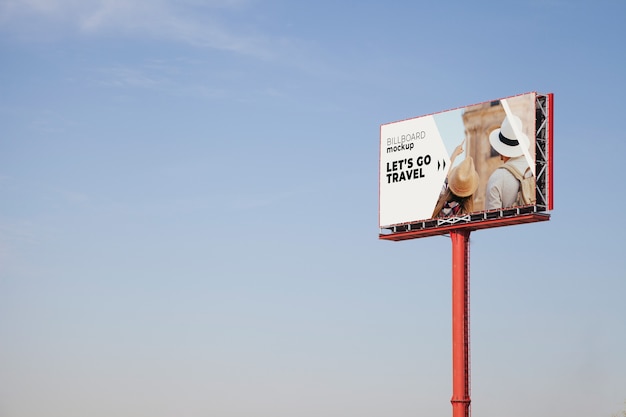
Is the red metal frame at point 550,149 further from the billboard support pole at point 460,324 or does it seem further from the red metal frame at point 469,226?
the billboard support pole at point 460,324

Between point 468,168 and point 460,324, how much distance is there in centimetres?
1008

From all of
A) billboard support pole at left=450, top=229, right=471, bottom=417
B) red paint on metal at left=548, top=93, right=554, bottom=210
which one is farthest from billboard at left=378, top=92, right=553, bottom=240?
billboard support pole at left=450, top=229, right=471, bottom=417

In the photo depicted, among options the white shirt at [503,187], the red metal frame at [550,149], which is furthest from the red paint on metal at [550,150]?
the white shirt at [503,187]

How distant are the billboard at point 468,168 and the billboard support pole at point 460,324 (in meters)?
1.50

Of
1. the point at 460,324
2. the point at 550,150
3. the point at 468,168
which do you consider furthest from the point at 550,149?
the point at 460,324

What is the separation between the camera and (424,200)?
94.0m

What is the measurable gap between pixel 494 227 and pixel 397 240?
27.9 ft

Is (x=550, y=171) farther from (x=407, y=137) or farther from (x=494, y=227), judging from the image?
(x=407, y=137)

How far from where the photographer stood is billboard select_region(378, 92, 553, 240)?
8712cm

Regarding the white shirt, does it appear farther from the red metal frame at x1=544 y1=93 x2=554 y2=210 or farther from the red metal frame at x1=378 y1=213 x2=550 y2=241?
the red metal frame at x1=544 y1=93 x2=554 y2=210

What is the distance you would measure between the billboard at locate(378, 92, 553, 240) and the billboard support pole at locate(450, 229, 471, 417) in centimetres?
150

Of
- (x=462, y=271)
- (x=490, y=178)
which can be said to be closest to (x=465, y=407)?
(x=462, y=271)

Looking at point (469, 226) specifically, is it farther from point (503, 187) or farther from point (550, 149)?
point (550, 149)

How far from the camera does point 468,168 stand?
91.4 metres
